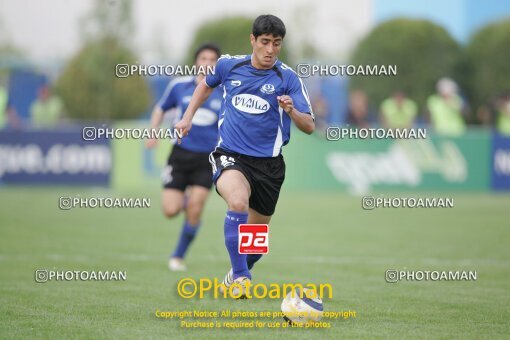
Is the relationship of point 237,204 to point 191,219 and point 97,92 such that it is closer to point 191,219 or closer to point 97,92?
point 191,219

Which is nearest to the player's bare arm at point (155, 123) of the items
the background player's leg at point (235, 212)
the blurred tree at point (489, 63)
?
the background player's leg at point (235, 212)

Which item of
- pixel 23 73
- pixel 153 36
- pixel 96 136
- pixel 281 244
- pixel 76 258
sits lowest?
pixel 76 258

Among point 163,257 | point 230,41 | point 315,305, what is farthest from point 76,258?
point 230,41

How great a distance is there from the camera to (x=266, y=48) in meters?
8.47

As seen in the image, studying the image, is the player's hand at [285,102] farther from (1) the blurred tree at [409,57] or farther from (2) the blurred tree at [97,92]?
(1) the blurred tree at [409,57]

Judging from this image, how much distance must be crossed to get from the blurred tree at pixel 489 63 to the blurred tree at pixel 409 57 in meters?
0.69

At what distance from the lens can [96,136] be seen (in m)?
22.8

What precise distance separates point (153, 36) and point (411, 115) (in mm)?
22750

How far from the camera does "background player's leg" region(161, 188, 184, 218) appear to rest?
11.9 m

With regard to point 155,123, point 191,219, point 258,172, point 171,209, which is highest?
point 155,123

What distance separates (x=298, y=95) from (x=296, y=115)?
41 cm

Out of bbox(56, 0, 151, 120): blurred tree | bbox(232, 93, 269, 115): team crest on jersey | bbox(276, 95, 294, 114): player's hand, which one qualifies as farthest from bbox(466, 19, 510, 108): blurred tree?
bbox(276, 95, 294, 114): player's hand

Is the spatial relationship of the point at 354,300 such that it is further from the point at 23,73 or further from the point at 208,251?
the point at 23,73

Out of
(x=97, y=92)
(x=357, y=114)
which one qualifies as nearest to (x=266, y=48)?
(x=357, y=114)
